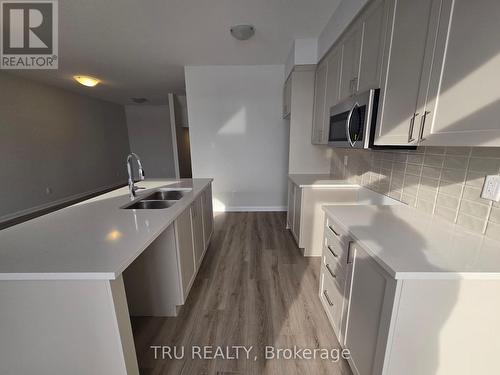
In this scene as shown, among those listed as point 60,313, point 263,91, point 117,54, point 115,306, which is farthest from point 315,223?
point 117,54

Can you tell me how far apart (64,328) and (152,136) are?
24.2ft

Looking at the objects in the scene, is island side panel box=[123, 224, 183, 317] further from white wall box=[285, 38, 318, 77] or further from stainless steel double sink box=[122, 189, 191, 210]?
white wall box=[285, 38, 318, 77]

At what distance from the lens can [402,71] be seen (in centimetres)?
114

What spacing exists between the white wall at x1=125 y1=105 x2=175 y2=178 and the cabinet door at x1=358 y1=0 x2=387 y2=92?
676 centimetres

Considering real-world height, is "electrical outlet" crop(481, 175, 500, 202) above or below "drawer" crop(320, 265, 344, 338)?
above

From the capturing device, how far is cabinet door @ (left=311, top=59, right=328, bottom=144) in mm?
2459

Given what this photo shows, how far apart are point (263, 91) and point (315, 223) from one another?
2538 mm

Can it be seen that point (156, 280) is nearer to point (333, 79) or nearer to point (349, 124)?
point (349, 124)

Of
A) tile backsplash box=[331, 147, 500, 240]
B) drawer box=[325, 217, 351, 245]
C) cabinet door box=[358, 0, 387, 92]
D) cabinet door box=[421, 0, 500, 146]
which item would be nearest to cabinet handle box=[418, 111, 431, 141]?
cabinet door box=[421, 0, 500, 146]

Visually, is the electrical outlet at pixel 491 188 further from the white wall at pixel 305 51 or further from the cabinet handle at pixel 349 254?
the white wall at pixel 305 51

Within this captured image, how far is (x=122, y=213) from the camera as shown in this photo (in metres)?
1.49

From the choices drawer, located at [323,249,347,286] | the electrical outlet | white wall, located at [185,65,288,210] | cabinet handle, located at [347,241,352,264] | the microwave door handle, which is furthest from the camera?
white wall, located at [185,65,288,210]

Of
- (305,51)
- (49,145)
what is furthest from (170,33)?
(49,145)

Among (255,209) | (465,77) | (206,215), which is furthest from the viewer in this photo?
(255,209)
